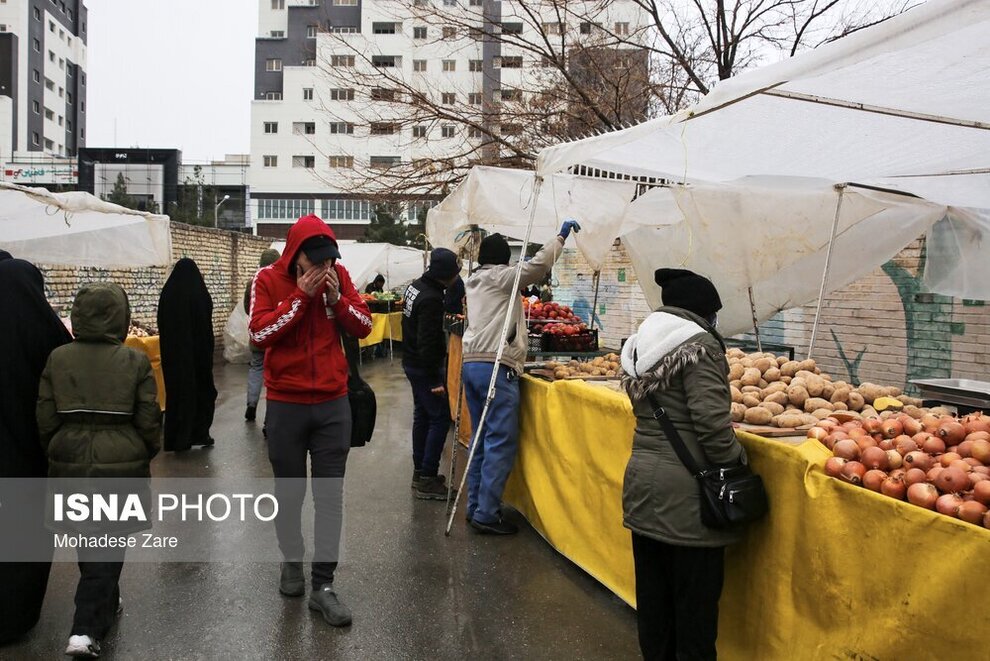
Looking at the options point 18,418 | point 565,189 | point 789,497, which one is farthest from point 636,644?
point 565,189

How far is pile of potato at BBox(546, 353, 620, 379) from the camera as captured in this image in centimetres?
530

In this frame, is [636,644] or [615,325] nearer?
[636,644]

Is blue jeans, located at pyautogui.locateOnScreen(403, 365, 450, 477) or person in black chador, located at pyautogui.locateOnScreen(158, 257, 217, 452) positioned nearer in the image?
blue jeans, located at pyautogui.locateOnScreen(403, 365, 450, 477)

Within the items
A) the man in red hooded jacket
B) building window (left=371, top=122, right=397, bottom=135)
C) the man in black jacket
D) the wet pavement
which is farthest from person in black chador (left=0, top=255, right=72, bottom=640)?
building window (left=371, top=122, right=397, bottom=135)

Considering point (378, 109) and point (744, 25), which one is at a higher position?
point (744, 25)

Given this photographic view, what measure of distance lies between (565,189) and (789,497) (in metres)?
4.55

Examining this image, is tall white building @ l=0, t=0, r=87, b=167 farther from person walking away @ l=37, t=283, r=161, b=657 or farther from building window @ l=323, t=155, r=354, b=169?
person walking away @ l=37, t=283, r=161, b=657

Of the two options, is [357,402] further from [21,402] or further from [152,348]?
[152,348]

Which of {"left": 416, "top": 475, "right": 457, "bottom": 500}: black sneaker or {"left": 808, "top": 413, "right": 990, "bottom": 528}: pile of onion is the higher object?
{"left": 808, "top": 413, "right": 990, "bottom": 528}: pile of onion

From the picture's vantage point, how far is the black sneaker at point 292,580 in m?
3.92

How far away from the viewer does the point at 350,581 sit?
4199 millimetres

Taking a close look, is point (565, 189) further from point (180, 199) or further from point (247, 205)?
point (247, 205)

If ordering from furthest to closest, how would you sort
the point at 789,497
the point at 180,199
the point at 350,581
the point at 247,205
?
the point at 247,205
the point at 180,199
the point at 350,581
the point at 789,497

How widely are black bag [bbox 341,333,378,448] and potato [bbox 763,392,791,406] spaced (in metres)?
2.20
